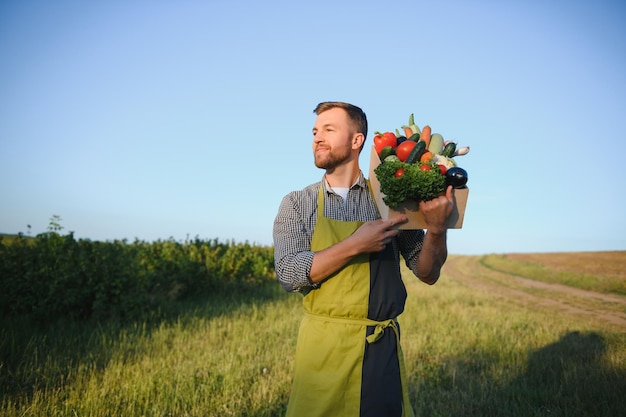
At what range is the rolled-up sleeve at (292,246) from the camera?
213cm

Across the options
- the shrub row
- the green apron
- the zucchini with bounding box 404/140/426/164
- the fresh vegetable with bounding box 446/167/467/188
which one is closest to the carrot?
the zucchini with bounding box 404/140/426/164

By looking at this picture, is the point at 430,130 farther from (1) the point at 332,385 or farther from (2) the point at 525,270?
(2) the point at 525,270

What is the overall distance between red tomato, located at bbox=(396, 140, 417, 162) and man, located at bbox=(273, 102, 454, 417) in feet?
1.09

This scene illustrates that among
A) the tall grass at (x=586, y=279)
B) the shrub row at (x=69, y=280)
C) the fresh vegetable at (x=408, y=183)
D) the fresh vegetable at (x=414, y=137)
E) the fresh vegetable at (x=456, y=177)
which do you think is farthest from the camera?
the tall grass at (x=586, y=279)

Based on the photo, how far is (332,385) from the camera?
2102mm

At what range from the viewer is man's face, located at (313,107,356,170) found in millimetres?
2475

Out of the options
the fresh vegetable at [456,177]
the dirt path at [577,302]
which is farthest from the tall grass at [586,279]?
the fresh vegetable at [456,177]

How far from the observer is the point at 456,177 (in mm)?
2172

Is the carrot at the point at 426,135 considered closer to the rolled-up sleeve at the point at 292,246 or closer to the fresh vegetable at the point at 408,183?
the fresh vegetable at the point at 408,183

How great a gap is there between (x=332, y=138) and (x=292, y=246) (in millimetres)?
737

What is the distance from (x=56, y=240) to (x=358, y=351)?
7.02 m

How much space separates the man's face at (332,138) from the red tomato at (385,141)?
0.19 meters

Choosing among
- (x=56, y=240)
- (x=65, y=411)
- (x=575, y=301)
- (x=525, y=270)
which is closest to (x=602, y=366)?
(x=65, y=411)

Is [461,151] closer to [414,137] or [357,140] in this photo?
[414,137]
